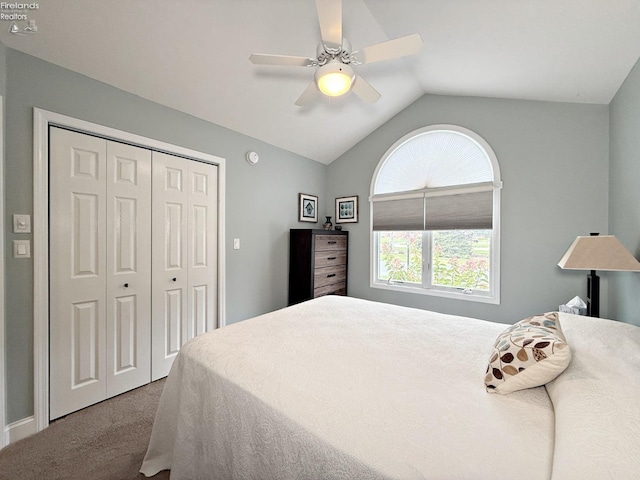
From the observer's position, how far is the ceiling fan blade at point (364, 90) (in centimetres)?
182

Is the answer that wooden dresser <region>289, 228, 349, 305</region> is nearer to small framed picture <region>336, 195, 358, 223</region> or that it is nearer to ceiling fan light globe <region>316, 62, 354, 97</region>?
small framed picture <region>336, 195, 358, 223</region>

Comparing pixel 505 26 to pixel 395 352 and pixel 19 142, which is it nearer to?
pixel 395 352

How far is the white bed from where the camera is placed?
0.68 meters

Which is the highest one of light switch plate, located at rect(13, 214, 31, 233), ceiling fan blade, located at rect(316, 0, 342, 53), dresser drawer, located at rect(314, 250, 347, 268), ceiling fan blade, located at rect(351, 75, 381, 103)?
ceiling fan blade, located at rect(316, 0, 342, 53)

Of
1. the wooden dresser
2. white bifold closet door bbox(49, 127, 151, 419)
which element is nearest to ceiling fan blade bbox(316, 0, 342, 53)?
white bifold closet door bbox(49, 127, 151, 419)

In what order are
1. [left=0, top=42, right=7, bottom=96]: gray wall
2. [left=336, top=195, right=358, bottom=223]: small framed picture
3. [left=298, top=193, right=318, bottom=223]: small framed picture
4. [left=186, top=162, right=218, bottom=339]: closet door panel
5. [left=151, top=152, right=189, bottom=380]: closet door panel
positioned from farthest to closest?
[left=336, top=195, right=358, bottom=223]: small framed picture
[left=298, top=193, right=318, bottom=223]: small framed picture
[left=186, top=162, right=218, bottom=339]: closet door panel
[left=151, top=152, right=189, bottom=380]: closet door panel
[left=0, top=42, right=7, bottom=96]: gray wall

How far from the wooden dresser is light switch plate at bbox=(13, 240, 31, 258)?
233cm

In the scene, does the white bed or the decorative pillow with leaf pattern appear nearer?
the white bed

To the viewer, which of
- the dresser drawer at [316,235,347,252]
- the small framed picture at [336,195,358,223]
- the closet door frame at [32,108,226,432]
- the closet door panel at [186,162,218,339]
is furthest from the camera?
the small framed picture at [336,195,358,223]

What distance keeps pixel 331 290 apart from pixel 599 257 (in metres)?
2.56

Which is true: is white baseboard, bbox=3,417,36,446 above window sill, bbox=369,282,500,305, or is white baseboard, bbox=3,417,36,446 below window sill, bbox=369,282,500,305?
below

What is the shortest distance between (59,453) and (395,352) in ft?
6.82

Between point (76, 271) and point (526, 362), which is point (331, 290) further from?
point (526, 362)

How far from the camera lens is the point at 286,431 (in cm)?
86
